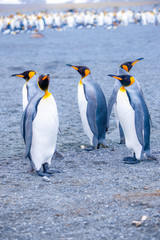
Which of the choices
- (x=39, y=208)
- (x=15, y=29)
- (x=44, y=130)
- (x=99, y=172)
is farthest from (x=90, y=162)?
(x=15, y=29)

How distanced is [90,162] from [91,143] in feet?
1.64

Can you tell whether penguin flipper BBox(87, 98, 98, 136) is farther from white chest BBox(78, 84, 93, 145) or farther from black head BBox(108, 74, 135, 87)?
black head BBox(108, 74, 135, 87)

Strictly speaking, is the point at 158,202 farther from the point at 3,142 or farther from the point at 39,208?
the point at 3,142

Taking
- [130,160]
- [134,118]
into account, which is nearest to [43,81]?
[134,118]

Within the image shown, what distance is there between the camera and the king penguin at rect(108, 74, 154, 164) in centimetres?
407

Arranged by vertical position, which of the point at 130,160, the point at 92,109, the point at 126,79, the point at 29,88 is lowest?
the point at 130,160

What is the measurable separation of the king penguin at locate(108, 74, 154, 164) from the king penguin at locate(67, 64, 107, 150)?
52cm

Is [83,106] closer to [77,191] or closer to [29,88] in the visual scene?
[29,88]

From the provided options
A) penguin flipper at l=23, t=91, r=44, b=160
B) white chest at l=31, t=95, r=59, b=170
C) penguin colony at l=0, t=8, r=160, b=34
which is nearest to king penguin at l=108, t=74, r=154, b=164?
white chest at l=31, t=95, r=59, b=170

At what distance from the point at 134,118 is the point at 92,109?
684 mm

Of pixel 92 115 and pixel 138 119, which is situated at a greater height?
pixel 138 119

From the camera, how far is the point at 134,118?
161 inches

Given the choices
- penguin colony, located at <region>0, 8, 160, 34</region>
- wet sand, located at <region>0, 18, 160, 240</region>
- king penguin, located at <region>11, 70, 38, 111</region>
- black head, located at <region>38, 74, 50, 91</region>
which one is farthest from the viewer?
penguin colony, located at <region>0, 8, 160, 34</region>

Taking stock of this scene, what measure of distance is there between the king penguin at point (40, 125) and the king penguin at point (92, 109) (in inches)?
33.8
